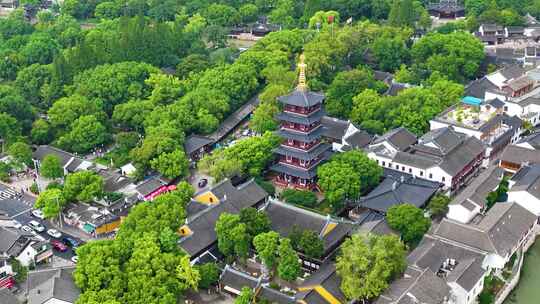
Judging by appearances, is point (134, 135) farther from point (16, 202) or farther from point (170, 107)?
point (16, 202)

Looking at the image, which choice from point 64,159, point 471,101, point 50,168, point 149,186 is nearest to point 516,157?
point 471,101

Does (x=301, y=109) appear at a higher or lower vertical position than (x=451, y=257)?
higher

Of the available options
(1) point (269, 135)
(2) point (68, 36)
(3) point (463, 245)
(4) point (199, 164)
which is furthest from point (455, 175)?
(2) point (68, 36)

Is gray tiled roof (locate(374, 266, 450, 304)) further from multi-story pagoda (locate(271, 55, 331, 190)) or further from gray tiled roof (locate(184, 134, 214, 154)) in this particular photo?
gray tiled roof (locate(184, 134, 214, 154))

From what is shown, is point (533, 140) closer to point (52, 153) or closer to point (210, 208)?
point (210, 208)

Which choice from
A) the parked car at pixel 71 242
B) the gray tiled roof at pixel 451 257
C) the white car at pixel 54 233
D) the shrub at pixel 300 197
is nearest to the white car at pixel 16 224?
the white car at pixel 54 233

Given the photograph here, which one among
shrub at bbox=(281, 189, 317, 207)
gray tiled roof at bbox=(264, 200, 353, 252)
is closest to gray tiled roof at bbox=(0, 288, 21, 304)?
gray tiled roof at bbox=(264, 200, 353, 252)
